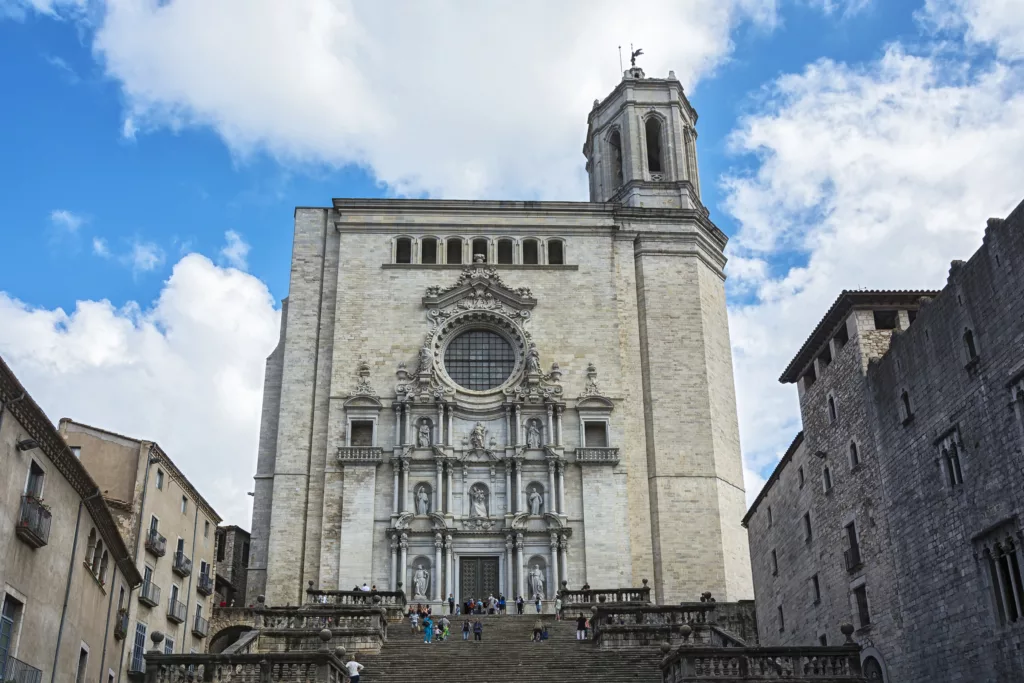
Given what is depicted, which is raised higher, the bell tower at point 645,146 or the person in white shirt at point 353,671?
the bell tower at point 645,146

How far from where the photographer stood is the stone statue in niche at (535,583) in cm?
3384

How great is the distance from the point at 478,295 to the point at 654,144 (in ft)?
37.4

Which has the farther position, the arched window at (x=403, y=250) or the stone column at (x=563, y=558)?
the arched window at (x=403, y=250)

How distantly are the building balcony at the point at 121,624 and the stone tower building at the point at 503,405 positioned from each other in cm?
813

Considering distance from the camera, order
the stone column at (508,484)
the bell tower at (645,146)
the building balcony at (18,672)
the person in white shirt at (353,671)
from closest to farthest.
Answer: the building balcony at (18,672) → the person in white shirt at (353,671) → the stone column at (508,484) → the bell tower at (645,146)

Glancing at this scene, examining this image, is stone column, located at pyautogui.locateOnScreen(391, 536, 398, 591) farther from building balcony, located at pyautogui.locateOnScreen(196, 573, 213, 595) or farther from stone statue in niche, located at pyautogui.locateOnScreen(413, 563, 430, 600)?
building balcony, located at pyautogui.locateOnScreen(196, 573, 213, 595)

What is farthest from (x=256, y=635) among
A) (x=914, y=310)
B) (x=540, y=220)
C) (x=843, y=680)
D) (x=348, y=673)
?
(x=540, y=220)

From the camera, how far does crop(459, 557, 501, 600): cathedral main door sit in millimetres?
34375

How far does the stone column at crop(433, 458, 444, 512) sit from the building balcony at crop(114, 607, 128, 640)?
11.1 metres

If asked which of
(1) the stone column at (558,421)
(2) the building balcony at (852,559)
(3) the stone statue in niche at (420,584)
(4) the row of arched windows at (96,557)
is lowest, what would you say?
(4) the row of arched windows at (96,557)

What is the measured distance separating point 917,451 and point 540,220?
20.8 m

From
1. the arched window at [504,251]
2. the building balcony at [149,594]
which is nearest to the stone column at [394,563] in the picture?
the building balcony at [149,594]

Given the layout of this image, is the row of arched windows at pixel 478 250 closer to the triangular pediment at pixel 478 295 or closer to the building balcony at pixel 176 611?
the triangular pediment at pixel 478 295

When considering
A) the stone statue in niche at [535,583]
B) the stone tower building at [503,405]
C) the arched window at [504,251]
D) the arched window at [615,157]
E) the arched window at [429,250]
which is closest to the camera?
the stone statue in niche at [535,583]
